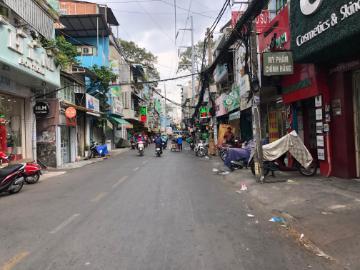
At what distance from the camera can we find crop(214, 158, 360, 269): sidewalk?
562cm

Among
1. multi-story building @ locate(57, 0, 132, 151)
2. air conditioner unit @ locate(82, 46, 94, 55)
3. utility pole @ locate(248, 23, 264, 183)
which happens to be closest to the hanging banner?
multi-story building @ locate(57, 0, 132, 151)

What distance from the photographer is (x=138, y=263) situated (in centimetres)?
498

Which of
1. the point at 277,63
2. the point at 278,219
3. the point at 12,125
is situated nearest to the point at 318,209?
the point at 278,219

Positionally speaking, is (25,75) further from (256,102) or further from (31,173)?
(256,102)

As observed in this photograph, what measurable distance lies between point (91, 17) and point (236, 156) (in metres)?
24.0

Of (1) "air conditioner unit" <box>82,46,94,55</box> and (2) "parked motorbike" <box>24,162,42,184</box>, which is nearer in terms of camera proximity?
(2) "parked motorbike" <box>24,162,42,184</box>

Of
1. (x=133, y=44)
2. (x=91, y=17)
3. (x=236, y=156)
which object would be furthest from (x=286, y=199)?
(x=133, y=44)

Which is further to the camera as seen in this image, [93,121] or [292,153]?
[93,121]

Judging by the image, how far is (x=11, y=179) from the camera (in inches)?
476

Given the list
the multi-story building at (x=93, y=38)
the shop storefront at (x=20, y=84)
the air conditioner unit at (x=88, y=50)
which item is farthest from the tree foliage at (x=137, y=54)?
the shop storefront at (x=20, y=84)

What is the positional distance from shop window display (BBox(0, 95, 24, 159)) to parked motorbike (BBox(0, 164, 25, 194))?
5.72 m

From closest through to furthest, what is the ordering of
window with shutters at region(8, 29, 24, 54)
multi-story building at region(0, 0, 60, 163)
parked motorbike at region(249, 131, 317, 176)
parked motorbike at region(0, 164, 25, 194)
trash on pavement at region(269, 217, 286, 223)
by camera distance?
trash on pavement at region(269, 217, 286, 223)
parked motorbike at region(0, 164, 25, 194)
parked motorbike at region(249, 131, 317, 176)
window with shutters at region(8, 29, 24, 54)
multi-story building at region(0, 0, 60, 163)

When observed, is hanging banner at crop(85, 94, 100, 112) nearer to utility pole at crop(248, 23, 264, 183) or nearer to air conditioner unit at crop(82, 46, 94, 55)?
air conditioner unit at crop(82, 46, 94, 55)

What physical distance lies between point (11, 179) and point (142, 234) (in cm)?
727
